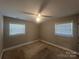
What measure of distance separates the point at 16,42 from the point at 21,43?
597 millimetres

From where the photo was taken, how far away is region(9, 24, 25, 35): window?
18.9ft

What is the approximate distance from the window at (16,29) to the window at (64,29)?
2608 mm

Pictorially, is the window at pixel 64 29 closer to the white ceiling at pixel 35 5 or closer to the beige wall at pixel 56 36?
the beige wall at pixel 56 36

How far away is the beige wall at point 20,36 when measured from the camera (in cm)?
534

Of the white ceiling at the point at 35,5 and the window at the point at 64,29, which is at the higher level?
the white ceiling at the point at 35,5

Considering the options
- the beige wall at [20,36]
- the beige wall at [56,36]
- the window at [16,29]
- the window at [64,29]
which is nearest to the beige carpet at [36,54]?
the beige wall at [56,36]

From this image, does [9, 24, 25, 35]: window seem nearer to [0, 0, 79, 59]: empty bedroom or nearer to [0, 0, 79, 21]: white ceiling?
[0, 0, 79, 59]: empty bedroom

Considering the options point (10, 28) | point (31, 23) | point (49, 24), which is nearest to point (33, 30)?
point (31, 23)

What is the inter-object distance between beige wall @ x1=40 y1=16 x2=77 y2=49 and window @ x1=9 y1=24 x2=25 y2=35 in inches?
83.5

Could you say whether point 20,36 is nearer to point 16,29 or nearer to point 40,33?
point 16,29

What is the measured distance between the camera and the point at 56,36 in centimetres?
661

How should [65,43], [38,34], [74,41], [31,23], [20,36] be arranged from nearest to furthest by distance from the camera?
[74,41] < [65,43] < [20,36] < [31,23] < [38,34]

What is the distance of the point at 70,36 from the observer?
5141 millimetres

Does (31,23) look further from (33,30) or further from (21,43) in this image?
(21,43)
